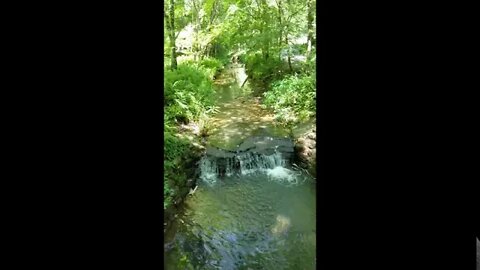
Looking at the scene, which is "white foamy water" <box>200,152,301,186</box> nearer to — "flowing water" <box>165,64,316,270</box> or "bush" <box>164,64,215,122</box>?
"flowing water" <box>165,64,316,270</box>

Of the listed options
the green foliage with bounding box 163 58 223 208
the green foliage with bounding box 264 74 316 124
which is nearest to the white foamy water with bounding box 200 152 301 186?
the green foliage with bounding box 163 58 223 208

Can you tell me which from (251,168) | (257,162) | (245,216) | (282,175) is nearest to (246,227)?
(245,216)

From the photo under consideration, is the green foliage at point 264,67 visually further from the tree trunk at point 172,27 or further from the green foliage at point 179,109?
the tree trunk at point 172,27

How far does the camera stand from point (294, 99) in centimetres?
1104

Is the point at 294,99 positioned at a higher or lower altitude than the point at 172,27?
lower

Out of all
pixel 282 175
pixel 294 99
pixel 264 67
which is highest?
pixel 264 67

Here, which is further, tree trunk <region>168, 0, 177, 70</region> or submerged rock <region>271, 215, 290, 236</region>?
tree trunk <region>168, 0, 177, 70</region>

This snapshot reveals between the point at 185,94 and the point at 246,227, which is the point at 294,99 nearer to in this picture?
the point at 185,94

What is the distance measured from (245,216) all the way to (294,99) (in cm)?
521

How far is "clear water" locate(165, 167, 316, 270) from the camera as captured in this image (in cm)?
543
